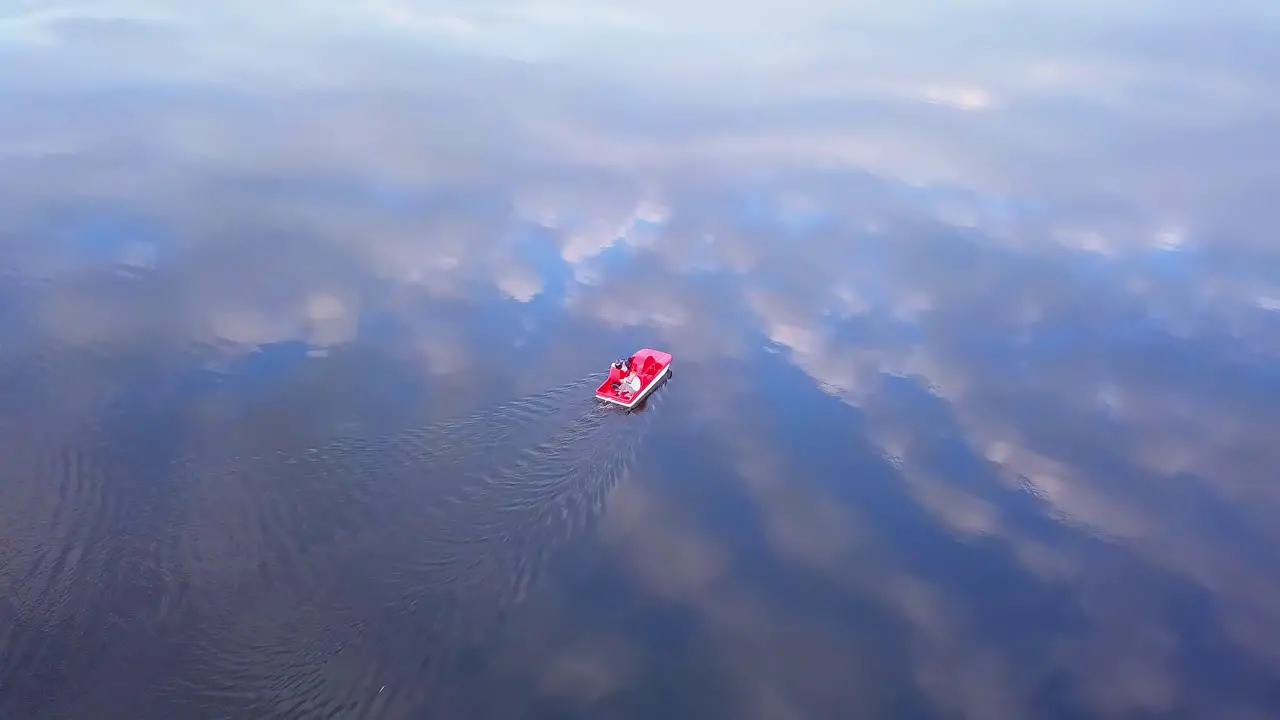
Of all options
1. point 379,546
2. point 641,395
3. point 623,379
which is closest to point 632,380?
point 623,379

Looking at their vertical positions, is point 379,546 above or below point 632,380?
below

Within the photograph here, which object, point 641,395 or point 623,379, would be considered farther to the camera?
point 623,379

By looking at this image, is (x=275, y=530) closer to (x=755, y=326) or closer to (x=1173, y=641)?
(x=755, y=326)

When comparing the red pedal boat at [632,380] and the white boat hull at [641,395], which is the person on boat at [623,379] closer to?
the red pedal boat at [632,380]

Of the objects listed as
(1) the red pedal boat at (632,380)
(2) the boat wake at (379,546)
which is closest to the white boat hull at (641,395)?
(1) the red pedal boat at (632,380)

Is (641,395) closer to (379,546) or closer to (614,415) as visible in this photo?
(614,415)

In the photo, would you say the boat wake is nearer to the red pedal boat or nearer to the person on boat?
the red pedal boat

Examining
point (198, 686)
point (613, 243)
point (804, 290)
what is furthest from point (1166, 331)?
point (198, 686)
